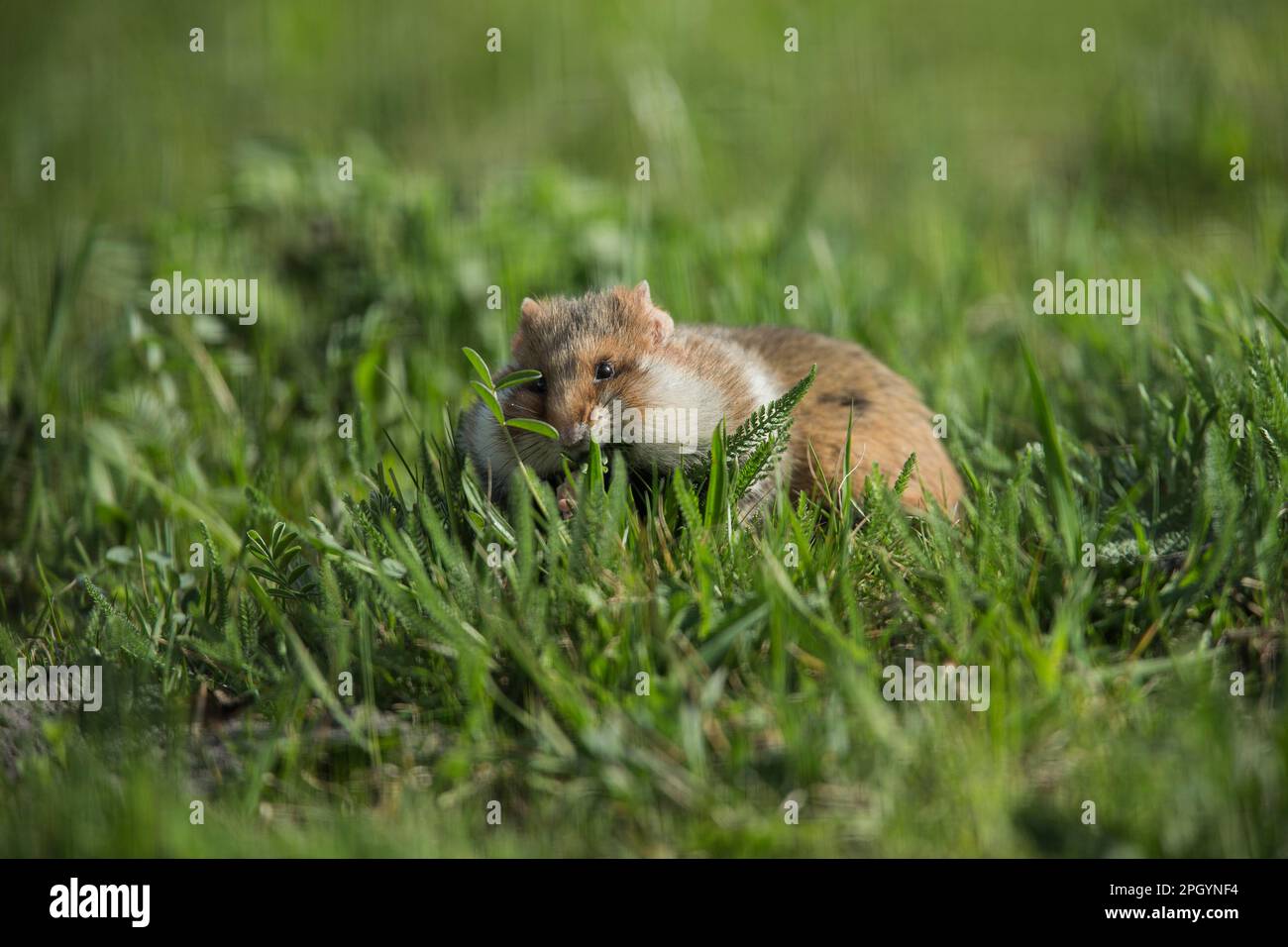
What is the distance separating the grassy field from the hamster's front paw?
0.18 metres

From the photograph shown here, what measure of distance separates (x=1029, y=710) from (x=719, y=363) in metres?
1.72

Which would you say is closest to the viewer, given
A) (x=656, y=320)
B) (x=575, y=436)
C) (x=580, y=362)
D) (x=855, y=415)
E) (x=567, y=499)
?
(x=575, y=436)

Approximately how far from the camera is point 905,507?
4.25 metres

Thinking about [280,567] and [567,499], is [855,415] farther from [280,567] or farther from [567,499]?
[280,567]

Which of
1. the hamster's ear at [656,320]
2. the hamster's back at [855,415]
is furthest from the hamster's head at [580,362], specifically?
the hamster's back at [855,415]

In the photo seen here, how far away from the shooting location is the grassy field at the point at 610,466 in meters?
3.08

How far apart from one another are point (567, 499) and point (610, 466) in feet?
0.65

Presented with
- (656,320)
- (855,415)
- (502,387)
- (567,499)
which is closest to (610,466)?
(567,499)

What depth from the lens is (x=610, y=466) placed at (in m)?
4.10

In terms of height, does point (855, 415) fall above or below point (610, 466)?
above

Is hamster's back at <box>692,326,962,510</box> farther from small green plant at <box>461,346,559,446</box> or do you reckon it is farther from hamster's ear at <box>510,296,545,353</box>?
small green plant at <box>461,346,559,446</box>

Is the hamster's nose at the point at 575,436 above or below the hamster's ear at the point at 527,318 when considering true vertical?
below

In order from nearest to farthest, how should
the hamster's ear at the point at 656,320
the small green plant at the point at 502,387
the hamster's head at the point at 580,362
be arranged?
the small green plant at the point at 502,387 → the hamster's head at the point at 580,362 → the hamster's ear at the point at 656,320

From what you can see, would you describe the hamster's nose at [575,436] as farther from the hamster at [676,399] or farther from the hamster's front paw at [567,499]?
the hamster's front paw at [567,499]
